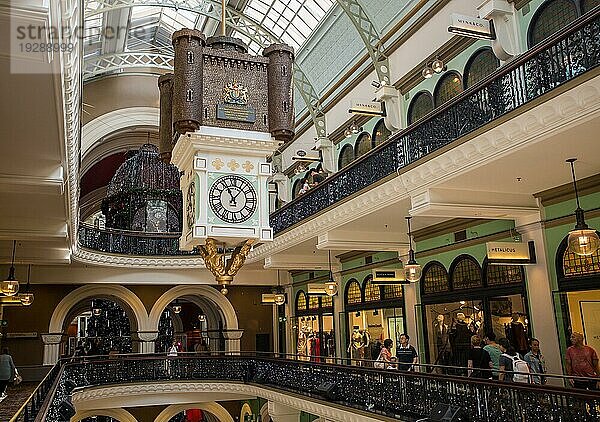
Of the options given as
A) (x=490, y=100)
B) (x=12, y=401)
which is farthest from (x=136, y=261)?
(x=490, y=100)

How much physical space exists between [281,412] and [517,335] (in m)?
9.29

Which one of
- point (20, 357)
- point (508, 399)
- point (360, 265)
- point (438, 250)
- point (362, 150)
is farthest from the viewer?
point (20, 357)

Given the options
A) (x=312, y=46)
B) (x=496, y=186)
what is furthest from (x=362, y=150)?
(x=496, y=186)

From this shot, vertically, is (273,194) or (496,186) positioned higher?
(273,194)

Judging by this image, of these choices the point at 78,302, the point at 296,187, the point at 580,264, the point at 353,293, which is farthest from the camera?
the point at 78,302

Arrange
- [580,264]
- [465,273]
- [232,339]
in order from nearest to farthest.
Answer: [580,264] < [465,273] < [232,339]

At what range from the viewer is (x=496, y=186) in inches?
418

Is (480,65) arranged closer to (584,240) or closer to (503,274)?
(503,274)

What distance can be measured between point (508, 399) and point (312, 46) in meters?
13.2

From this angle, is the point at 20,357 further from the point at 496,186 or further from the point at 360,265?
the point at 496,186

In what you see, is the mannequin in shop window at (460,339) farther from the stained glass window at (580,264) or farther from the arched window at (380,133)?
the arched window at (380,133)

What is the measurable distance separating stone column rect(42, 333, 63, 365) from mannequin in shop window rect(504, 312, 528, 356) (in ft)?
56.6

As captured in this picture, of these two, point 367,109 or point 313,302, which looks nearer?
point 367,109

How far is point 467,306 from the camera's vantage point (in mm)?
13719
